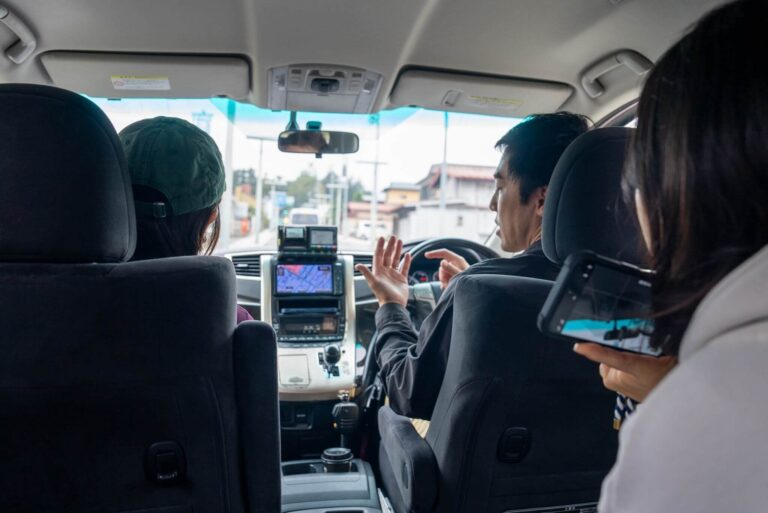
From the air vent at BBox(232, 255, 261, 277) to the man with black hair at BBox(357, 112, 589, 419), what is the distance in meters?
1.61

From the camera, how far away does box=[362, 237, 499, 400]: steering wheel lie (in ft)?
11.5

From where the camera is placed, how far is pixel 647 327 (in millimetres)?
1070

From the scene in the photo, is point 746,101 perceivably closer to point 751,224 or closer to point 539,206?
point 751,224

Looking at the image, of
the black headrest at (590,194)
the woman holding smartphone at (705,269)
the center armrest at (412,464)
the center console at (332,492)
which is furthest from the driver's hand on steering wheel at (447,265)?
the woman holding smartphone at (705,269)

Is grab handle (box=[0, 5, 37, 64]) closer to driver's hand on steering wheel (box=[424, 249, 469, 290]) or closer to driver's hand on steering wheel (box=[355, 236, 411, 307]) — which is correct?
driver's hand on steering wheel (box=[355, 236, 411, 307])

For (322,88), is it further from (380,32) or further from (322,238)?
(322,238)

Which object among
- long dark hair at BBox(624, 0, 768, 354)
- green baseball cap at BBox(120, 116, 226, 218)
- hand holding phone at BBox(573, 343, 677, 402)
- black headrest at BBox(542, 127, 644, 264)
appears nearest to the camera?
long dark hair at BBox(624, 0, 768, 354)

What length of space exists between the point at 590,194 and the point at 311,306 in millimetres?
2442

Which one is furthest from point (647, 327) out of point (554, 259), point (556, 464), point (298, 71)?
point (298, 71)

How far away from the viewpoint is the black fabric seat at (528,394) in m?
1.68

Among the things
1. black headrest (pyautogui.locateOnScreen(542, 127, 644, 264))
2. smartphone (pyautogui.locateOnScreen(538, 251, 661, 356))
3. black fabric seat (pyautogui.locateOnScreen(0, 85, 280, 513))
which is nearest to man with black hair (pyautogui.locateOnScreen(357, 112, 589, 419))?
black headrest (pyautogui.locateOnScreen(542, 127, 644, 264))

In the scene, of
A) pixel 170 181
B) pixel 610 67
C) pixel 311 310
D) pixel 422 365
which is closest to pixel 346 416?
pixel 311 310

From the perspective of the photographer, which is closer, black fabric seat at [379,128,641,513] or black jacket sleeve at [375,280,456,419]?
black fabric seat at [379,128,641,513]

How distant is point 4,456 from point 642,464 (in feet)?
4.74
